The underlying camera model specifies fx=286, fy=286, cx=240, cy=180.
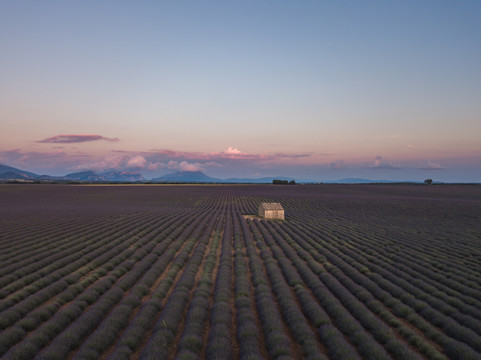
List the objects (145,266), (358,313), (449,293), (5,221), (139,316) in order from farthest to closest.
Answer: (5,221) < (145,266) < (449,293) < (358,313) < (139,316)

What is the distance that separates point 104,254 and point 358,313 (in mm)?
14854

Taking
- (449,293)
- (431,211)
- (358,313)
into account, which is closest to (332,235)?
(449,293)

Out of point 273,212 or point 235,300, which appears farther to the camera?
point 273,212

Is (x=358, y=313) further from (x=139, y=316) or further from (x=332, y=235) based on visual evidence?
(x=332, y=235)

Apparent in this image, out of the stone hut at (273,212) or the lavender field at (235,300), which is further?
the stone hut at (273,212)

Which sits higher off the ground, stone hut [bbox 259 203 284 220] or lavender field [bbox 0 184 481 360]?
stone hut [bbox 259 203 284 220]

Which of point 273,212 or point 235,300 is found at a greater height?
point 273,212

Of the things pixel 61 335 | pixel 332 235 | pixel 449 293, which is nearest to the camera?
pixel 61 335

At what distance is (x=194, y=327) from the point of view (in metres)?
8.98

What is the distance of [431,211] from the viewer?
1950 inches

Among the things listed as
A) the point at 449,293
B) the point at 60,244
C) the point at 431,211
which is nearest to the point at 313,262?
the point at 449,293

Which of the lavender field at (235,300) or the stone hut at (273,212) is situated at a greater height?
the stone hut at (273,212)

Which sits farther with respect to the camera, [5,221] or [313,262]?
[5,221]

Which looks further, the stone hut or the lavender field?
the stone hut
